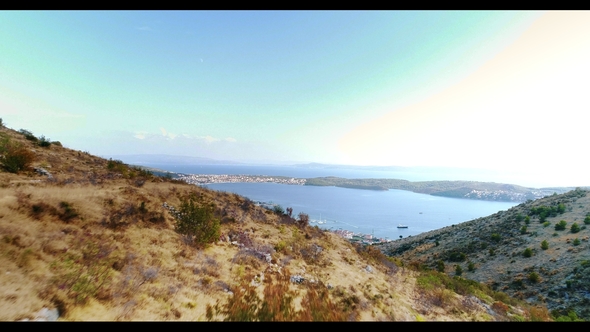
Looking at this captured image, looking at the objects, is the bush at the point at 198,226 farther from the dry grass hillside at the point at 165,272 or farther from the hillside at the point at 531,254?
the hillside at the point at 531,254

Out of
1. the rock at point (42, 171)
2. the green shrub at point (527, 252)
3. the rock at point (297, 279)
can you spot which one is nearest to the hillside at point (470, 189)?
the green shrub at point (527, 252)

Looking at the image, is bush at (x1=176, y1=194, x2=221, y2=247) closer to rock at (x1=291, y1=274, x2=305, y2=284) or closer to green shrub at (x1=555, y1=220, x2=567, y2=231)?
A: rock at (x1=291, y1=274, x2=305, y2=284)

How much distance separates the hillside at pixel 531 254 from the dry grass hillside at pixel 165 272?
4.57 m

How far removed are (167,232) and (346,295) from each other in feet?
26.7

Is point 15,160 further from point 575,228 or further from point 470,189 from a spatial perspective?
point 470,189

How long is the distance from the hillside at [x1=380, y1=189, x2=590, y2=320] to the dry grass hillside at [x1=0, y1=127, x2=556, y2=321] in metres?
4.57

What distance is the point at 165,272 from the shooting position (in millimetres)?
7133

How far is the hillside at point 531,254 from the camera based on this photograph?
13109 millimetres

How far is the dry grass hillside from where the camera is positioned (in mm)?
5043

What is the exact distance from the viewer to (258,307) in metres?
6.20

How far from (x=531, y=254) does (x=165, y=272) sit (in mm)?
26061
